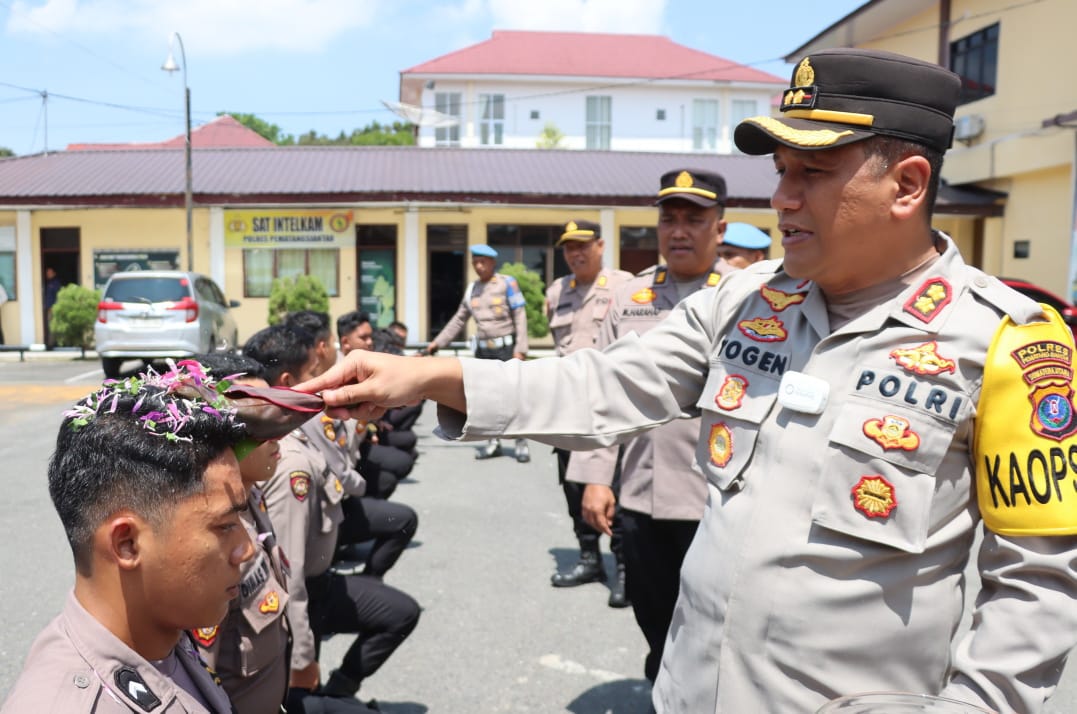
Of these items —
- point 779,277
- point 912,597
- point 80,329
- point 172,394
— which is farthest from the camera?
point 80,329

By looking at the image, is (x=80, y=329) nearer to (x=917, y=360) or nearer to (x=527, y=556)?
(x=527, y=556)

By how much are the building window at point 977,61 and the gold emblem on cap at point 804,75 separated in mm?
18754

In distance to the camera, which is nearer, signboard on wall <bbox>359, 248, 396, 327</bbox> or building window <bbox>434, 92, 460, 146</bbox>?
signboard on wall <bbox>359, 248, 396, 327</bbox>

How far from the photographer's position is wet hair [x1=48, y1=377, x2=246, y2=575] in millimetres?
1614

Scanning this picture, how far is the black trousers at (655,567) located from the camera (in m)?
3.18

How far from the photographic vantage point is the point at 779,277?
196 cm

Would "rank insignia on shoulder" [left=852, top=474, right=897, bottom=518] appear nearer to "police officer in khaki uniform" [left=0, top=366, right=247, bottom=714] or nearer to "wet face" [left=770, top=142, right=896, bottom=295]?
"wet face" [left=770, top=142, right=896, bottom=295]

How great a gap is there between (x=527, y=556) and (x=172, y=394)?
13.3 ft

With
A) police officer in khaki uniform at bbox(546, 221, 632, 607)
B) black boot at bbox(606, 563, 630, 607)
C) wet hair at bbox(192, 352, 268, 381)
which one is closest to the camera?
wet hair at bbox(192, 352, 268, 381)

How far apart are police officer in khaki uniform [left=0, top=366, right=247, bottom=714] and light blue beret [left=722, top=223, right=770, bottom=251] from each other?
16.0ft

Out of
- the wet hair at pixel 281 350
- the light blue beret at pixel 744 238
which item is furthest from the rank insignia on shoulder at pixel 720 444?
the light blue beret at pixel 744 238

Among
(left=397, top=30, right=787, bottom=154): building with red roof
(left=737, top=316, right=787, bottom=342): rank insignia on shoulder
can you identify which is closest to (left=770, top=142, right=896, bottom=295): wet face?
(left=737, top=316, right=787, bottom=342): rank insignia on shoulder

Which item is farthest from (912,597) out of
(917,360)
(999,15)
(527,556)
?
(999,15)

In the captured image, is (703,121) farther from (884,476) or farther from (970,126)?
(884,476)
